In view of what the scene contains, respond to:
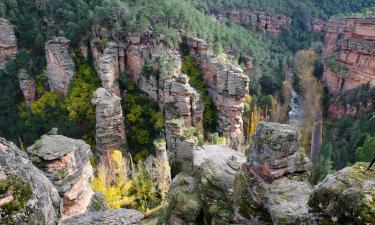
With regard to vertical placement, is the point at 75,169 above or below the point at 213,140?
above

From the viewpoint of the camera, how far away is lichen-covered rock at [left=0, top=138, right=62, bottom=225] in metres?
5.63

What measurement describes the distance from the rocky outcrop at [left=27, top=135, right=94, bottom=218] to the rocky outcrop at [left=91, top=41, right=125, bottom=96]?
18.3 meters

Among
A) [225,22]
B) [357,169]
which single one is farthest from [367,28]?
[357,169]

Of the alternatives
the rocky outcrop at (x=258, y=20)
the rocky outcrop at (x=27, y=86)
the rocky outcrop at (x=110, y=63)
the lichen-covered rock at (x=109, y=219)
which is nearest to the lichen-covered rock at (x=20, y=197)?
the lichen-covered rock at (x=109, y=219)

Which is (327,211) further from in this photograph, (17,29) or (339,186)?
(17,29)

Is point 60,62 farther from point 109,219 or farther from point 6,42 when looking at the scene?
point 109,219

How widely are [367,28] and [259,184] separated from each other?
36291 mm

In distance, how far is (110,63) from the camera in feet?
110

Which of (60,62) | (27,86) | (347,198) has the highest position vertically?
(347,198)

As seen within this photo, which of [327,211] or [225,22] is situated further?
[225,22]

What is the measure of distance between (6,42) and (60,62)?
9.17 m

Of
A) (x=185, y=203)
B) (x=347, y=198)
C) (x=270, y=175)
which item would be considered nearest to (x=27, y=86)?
(x=185, y=203)

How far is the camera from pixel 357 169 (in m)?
7.45

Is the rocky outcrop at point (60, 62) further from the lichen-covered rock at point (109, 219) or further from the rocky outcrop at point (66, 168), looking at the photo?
the lichen-covered rock at point (109, 219)
